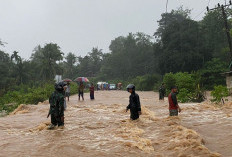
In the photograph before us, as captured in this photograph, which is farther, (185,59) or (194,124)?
(185,59)

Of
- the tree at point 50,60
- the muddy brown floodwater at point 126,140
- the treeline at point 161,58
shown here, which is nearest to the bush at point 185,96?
the treeline at point 161,58

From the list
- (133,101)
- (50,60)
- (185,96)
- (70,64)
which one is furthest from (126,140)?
(70,64)

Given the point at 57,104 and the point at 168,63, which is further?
the point at 168,63

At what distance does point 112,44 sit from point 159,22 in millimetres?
41615

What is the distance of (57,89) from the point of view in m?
8.30

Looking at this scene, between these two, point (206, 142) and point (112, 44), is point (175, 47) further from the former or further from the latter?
point (112, 44)

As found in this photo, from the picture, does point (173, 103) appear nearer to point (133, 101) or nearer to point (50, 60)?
point (133, 101)

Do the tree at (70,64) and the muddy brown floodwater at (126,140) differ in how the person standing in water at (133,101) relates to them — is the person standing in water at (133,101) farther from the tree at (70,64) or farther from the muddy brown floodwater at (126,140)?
the tree at (70,64)

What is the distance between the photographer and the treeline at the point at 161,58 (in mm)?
40250

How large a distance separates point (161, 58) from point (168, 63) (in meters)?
1.67

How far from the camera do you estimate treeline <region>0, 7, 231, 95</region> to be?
40.2m

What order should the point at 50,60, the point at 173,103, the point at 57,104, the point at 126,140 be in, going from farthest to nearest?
the point at 50,60 → the point at 173,103 → the point at 57,104 → the point at 126,140

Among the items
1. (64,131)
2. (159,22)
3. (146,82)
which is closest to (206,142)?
(64,131)

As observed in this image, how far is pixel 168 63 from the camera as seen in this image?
42.6 metres
